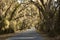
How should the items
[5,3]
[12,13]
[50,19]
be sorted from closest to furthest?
[50,19] → [5,3] → [12,13]

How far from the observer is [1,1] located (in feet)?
143

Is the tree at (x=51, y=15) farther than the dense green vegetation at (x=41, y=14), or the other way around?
the dense green vegetation at (x=41, y=14)

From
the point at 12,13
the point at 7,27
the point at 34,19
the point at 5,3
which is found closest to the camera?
the point at 7,27

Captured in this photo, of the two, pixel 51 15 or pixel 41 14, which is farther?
pixel 41 14

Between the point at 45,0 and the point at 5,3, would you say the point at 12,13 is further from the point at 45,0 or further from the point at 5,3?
the point at 45,0

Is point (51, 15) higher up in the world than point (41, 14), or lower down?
higher up

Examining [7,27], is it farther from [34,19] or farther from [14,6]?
[34,19]

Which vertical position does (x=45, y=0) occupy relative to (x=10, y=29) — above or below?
above

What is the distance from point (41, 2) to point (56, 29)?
1088cm

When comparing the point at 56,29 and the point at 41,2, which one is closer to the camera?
the point at 56,29

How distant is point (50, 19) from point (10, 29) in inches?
606

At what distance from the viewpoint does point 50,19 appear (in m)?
31.2

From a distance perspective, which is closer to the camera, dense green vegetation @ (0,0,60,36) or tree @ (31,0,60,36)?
tree @ (31,0,60,36)

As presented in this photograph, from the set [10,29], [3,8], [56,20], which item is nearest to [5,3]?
[3,8]
